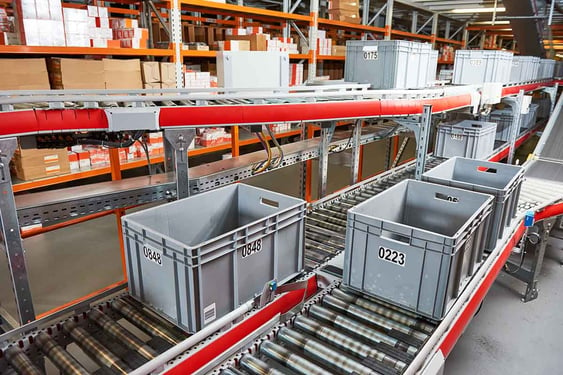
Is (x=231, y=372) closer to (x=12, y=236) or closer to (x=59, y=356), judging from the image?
(x=59, y=356)

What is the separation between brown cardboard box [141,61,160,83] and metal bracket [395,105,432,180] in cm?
253

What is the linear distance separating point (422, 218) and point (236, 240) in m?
1.39

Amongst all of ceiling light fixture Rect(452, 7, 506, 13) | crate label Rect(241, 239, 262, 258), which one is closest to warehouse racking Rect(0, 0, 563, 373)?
crate label Rect(241, 239, 262, 258)

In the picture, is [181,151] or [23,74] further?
[23,74]

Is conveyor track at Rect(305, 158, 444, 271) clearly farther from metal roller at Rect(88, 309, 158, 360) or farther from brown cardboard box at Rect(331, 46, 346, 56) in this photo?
brown cardboard box at Rect(331, 46, 346, 56)

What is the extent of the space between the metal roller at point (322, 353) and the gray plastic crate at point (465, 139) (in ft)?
14.5

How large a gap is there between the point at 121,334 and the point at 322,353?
911 millimetres

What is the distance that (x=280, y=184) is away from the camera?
26.0 feet

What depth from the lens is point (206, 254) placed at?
1.70 m

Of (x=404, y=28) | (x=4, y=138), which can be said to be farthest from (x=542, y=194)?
(x=404, y=28)

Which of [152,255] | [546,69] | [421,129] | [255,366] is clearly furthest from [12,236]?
[546,69]

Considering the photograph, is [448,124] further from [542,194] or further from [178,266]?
[178,266]

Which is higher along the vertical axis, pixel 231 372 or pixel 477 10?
pixel 477 10

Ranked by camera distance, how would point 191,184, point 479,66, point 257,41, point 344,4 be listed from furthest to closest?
point 344,4
point 479,66
point 257,41
point 191,184
